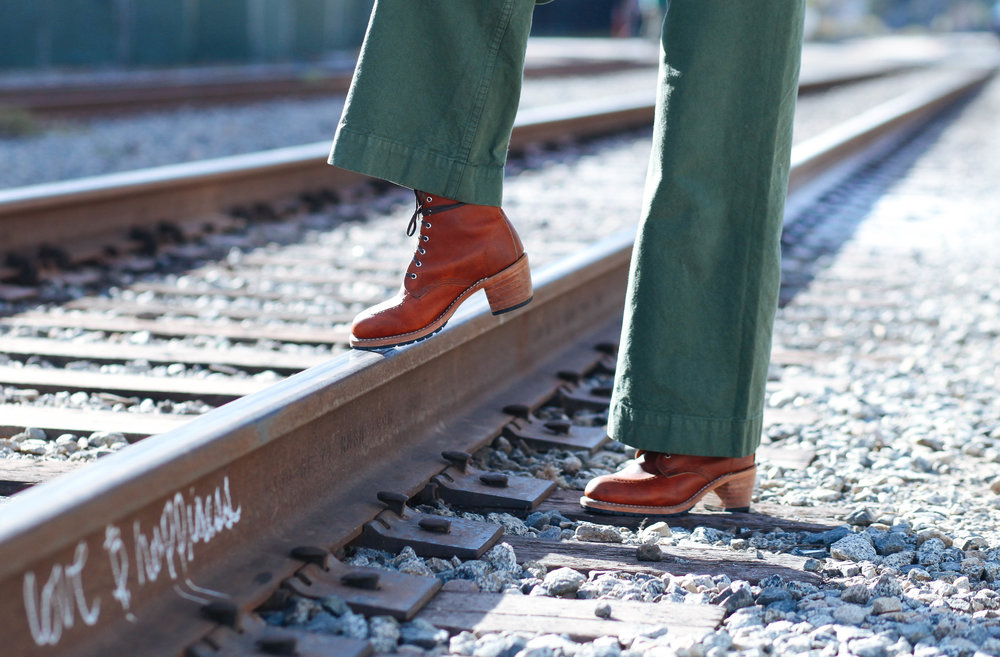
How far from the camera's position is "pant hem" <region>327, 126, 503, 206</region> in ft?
6.82

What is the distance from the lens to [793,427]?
10.0 ft

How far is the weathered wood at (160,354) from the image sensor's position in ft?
9.94

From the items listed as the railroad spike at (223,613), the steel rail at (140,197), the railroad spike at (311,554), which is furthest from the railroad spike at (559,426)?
the steel rail at (140,197)

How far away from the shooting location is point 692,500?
2299mm

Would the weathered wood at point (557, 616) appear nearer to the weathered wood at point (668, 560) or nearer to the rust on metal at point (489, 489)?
the weathered wood at point (668, 560)

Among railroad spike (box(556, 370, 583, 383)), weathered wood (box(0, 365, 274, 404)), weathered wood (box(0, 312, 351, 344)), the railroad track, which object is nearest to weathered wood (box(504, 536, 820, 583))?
the railroad track

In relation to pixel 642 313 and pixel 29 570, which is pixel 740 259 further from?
pixel 29 570

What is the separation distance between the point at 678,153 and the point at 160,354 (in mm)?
1612

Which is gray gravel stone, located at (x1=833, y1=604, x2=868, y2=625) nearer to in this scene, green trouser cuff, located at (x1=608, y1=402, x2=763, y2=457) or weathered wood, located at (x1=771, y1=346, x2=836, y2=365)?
Answer: green trouser cuff, located at (x1=608, y1=402, x2=763, y2=457)

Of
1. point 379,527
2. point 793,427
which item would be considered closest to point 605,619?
point 379,527

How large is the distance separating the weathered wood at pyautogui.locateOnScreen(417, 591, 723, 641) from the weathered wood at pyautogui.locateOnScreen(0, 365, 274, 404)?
42.4 inches

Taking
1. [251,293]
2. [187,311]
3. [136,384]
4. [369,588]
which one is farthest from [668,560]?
[251,293]

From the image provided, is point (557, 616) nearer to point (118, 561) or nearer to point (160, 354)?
point (118, 561)

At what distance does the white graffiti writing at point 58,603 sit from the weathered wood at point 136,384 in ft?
4.20
